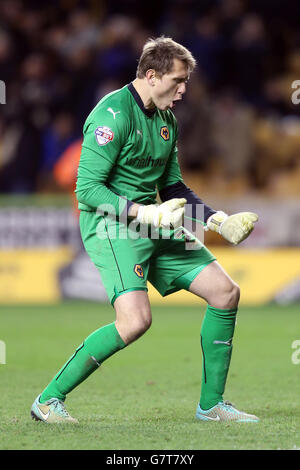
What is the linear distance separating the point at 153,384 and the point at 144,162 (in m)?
1.83

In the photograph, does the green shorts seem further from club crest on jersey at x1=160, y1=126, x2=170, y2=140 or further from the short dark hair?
the short dark hair

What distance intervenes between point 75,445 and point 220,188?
28.1 ft

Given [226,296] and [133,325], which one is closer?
[133,325]

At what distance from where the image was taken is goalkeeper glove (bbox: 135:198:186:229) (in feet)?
14.9

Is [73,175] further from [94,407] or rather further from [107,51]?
[94,407]

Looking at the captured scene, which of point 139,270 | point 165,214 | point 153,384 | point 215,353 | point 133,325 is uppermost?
point 165,214

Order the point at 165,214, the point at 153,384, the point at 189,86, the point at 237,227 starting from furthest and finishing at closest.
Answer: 1. the point at 189,86
2. the point at 153,384
3. the point at 237,227
4. the point at 165,214

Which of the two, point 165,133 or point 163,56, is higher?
point 163,56

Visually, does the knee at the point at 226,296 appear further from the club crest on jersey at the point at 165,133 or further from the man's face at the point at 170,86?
the man's face at the point at 170,86

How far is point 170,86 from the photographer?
4797 mm

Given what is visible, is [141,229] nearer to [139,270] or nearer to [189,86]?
[139,270]

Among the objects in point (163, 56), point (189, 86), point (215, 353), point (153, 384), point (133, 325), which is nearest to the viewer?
point (133, 325)

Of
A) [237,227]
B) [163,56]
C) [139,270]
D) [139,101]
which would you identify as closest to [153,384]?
[139,270]
